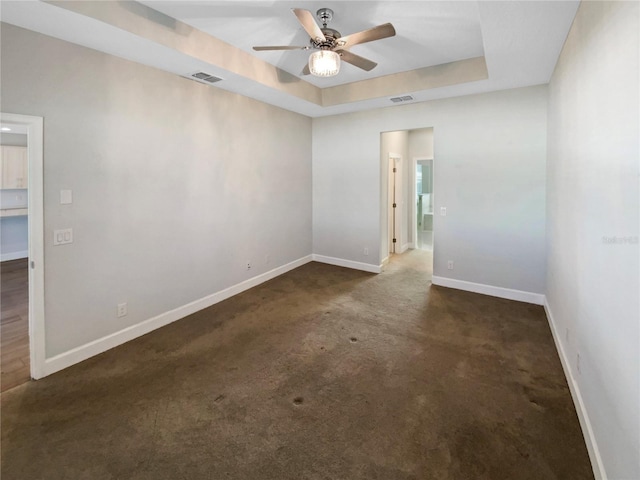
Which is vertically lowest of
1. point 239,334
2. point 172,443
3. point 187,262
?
point 172,443

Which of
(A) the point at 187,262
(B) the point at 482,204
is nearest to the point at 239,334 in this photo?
(A) the point at 187,262

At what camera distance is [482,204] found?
426 cm

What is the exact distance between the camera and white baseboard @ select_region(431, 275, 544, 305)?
400 cm

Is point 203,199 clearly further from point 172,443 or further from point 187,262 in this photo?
point 172,443

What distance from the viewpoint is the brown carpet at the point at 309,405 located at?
1.74m

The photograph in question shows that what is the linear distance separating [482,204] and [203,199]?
364cm

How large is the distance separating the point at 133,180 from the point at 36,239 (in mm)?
933

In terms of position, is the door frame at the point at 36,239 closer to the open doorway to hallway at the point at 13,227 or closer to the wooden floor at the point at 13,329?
the wooden floor at the point at 13,329

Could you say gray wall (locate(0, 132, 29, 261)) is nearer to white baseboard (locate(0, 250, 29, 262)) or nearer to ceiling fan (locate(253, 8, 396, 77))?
white baseboard (locate(0, 250, 29, 262))

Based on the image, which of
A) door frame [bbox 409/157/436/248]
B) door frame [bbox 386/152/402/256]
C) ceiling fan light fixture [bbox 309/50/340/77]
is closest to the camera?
ceiling fan light fixture [bbox 309/50/340/77]

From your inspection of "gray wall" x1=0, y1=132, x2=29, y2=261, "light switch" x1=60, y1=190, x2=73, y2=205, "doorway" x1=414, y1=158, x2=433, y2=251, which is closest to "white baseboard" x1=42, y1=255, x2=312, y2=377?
"light switch" x1=60, y1=190, x2=73, y2=205

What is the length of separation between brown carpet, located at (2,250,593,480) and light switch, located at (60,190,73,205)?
139 cm

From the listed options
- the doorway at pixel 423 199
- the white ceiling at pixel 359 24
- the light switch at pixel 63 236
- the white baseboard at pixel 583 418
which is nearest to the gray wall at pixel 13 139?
the light switch at pixel 63 236

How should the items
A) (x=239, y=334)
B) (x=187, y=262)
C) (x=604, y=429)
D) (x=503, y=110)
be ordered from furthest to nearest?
(x=503, y=110), (x=187, y=262), (x=239, y=334), (x=604, y=429)
